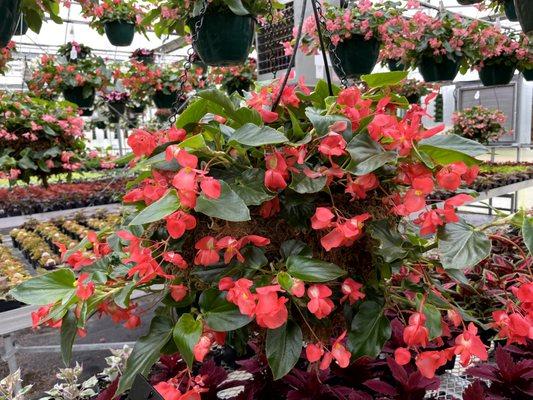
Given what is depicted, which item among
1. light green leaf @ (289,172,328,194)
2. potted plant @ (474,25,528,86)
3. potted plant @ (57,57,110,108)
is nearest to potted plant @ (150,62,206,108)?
potted plant @ (57,57,110,108)

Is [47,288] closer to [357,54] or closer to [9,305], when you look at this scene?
[9,305]

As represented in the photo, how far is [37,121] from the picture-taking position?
244 cm

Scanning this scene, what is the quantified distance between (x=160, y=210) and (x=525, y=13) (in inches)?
46.3

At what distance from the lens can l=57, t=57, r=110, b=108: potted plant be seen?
346 cm

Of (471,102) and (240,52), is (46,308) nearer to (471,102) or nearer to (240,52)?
(240,52)

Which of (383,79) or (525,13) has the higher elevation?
(525,13)

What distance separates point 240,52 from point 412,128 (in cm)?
115

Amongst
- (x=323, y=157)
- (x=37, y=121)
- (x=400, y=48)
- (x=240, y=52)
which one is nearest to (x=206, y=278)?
(x=323, y=157)

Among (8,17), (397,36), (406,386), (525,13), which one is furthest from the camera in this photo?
(397,36)

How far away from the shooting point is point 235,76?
376cm

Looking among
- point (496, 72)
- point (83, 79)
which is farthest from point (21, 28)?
point (496, 72)

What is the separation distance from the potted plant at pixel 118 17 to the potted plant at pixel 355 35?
138cm

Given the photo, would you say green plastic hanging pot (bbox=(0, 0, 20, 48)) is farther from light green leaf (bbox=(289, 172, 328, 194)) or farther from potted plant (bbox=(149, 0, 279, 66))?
light green leaf (bbox=(289, 172, 328, 194))

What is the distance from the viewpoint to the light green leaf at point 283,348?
58 cm
